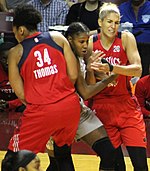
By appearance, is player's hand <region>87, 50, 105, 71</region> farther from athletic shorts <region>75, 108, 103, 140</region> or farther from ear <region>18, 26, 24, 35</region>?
ear <region>18, 26, 24, 35</region>

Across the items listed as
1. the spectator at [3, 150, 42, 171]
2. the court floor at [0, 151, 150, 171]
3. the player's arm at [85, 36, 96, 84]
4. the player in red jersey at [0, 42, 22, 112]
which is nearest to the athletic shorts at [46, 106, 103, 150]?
the player's arm at [85, 36, 96, 84]

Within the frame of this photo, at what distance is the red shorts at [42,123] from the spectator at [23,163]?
0.58m

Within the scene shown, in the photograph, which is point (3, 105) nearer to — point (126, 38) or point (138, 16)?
point (138, 16)

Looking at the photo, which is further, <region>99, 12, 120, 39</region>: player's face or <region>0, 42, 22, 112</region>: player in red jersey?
<region>0, 42, 22, 112</region>: player in red jersey

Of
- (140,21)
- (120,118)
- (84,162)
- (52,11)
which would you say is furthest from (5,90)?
(120,118)

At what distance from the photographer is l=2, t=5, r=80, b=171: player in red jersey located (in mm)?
3754

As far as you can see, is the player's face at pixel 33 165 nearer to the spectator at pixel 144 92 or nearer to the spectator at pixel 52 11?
the spectator at pixel 144 92

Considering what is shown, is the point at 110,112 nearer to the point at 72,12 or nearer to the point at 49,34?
the point at 49,34

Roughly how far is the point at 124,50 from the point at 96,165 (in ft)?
5.26

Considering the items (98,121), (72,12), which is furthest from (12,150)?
(72,12)

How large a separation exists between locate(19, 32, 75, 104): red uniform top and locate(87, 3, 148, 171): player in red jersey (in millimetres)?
394

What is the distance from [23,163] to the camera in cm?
312

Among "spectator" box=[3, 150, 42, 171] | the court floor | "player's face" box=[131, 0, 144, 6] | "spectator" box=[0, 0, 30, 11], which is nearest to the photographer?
"spectator" box=[3, 150, 42, 171]

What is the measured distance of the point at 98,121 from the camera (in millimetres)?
4172
